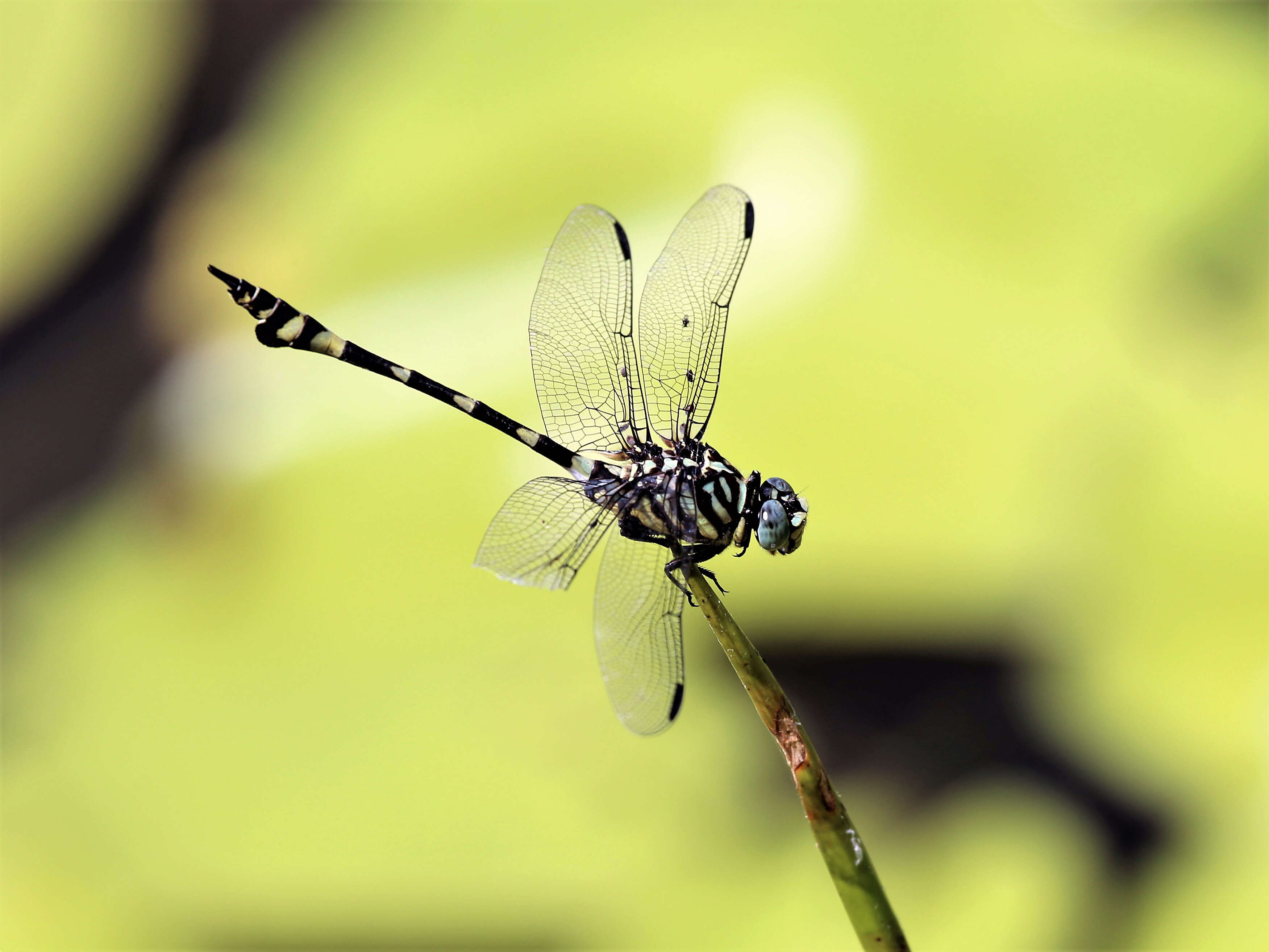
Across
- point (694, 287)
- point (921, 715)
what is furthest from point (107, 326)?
point (921, 715)

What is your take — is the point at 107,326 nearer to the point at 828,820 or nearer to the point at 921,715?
the point at 921,715

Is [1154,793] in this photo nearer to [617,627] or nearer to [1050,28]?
[617,627]

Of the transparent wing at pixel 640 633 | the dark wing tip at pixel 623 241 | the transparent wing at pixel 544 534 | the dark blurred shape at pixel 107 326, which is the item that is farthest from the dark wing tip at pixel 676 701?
the dark blurred shape at pixel 107 326

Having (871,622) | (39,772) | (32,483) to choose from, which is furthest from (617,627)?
(32,483)

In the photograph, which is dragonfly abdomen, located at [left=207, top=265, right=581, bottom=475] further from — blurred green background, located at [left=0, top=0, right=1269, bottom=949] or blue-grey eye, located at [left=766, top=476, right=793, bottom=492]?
blurred green background, located at [left=0, top=0, right=1269, bottom=949]

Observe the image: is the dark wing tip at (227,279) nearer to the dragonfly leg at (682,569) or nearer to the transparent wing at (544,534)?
the transparent wing at (544,534)

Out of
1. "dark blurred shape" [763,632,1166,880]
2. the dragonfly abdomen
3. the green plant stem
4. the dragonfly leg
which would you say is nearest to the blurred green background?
"dark blurred shape" [763,632,1166,880]

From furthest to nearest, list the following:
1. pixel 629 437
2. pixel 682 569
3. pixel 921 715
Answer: pixel 921 715
pixel 629 437
pixel 682 569
